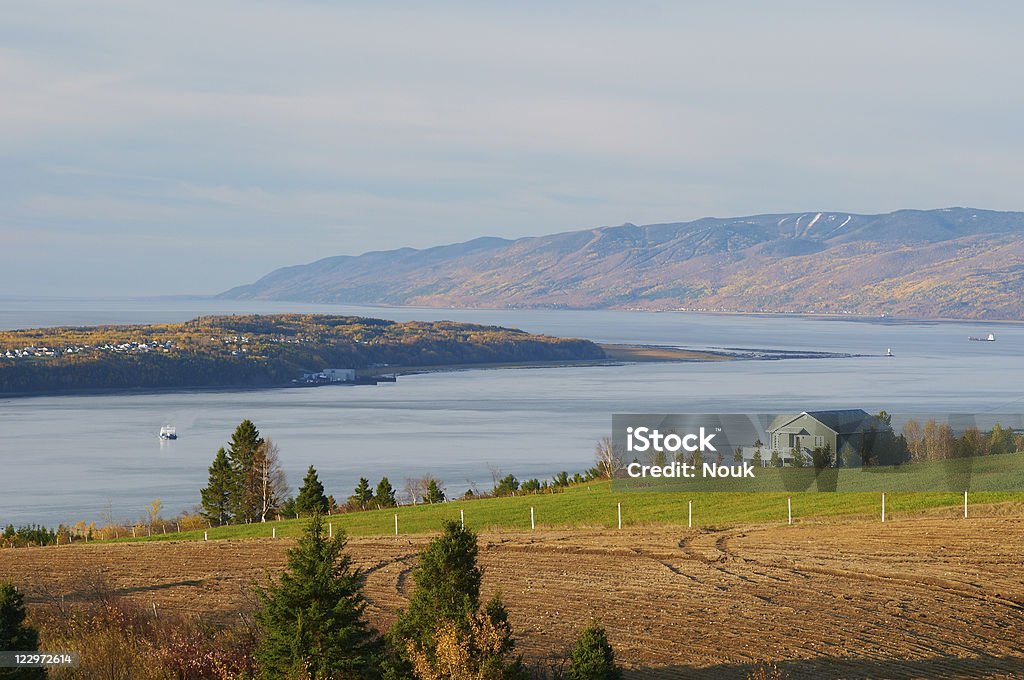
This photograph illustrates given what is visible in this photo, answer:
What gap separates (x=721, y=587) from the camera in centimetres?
1709

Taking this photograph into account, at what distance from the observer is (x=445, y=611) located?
10531 millimetres

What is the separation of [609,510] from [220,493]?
17.6 metres

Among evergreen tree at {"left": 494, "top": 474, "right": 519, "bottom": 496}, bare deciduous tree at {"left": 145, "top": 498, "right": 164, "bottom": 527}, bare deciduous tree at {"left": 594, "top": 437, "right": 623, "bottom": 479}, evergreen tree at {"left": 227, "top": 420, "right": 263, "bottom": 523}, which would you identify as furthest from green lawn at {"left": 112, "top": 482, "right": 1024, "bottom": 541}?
evergreen tree at {"left": 227, "top": 420, "right": 263, "bottom": 523}

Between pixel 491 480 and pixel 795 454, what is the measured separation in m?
20.6

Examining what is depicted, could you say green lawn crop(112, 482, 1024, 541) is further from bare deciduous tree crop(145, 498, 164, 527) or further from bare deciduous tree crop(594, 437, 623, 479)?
bare deciduous tree crop(145, 498, 164, 527)

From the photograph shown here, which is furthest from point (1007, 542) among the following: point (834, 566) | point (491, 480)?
point (491, 480)

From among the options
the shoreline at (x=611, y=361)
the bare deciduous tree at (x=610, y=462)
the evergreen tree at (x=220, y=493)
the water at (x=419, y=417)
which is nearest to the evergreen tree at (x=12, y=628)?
the bare deciduous tree at (x=610, y=462)

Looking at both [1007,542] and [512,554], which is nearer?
[1007,542]

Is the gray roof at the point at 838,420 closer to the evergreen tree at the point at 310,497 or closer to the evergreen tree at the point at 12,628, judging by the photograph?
the evergreen tree at the point at 310,497

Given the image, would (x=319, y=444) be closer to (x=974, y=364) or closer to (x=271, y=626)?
(x=271, y=626)

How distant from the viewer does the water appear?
49031 millimetres

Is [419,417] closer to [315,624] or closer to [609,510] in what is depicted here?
[609,510]

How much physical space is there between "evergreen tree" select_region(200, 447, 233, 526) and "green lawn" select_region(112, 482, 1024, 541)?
7.42 metres

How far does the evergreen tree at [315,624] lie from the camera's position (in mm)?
9844
